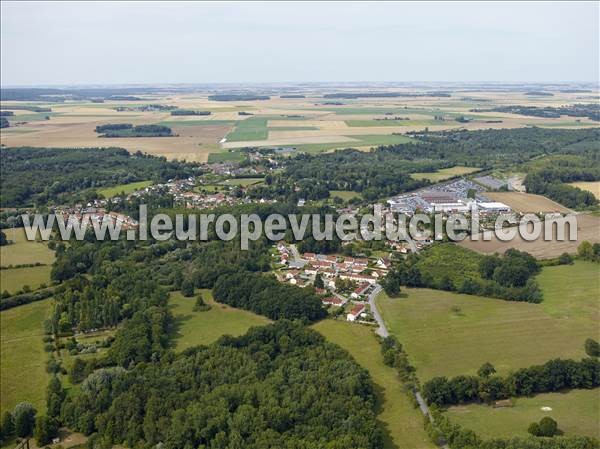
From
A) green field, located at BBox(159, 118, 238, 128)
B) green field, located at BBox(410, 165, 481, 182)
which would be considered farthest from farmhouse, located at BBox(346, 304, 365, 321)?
green field, located at BBox(159, 118, 238, 128)

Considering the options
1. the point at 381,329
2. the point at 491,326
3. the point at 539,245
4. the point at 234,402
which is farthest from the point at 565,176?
the point at 234,402

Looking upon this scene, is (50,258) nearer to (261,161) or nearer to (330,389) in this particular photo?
(330,389)

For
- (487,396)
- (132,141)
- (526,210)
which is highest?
(132,141)

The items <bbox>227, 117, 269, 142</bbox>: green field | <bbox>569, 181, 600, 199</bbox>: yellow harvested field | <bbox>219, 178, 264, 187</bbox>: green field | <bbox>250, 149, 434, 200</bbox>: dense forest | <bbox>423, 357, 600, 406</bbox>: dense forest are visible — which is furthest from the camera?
<bbox>227, 117, 269, 142</bbox>: green field

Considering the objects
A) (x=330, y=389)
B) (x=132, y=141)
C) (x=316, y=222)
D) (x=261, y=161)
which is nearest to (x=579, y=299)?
(x=330, y=389)

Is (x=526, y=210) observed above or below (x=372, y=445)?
above

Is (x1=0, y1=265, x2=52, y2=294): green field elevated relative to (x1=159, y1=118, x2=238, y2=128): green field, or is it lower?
lower

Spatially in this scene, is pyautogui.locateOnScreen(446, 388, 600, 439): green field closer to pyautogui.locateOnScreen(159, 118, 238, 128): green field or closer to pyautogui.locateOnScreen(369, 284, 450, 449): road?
pyautogui.locateOnScreen(369, 284, 450, 449): road

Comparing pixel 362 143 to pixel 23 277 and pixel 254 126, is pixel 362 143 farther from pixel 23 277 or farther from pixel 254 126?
pixel 23 277
